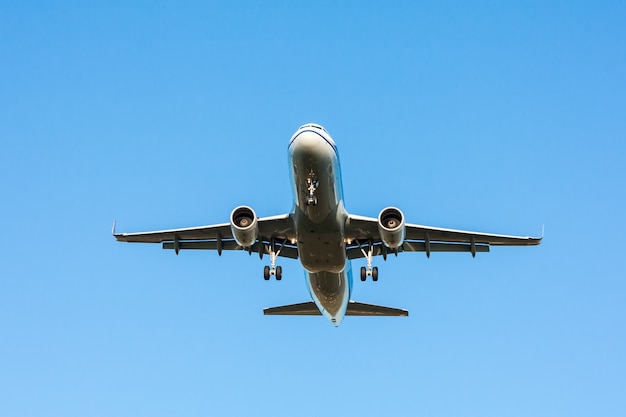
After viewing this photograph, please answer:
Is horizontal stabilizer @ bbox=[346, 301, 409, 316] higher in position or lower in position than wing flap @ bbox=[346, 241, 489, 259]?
lower

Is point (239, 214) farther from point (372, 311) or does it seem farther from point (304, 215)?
point (372, 311)

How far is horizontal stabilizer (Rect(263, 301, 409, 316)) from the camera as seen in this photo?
Result: 136 ft

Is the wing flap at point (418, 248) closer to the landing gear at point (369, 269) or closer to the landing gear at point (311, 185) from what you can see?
the landing gear at point (369, 269)

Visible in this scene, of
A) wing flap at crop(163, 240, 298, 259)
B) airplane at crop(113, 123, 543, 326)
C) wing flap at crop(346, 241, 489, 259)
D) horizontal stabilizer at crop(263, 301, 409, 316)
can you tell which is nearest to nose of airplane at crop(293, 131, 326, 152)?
airplane at crop(113, 123, 543, 326)

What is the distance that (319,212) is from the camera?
Answer: 111 ft

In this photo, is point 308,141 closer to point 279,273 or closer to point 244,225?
point 244,225

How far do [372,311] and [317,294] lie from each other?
4.48m

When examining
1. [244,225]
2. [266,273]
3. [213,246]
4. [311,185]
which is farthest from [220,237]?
[311,185]

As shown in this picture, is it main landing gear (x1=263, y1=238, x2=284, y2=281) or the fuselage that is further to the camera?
main landing gear (x1=263, y1=238, x2=284, y2=281)

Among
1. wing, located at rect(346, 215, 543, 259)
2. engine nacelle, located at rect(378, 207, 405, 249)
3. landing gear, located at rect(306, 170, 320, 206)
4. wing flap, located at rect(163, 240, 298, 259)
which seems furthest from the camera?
wing flap, located at rect(163, 240, 298, 259)

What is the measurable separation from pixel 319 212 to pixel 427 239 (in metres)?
6.42

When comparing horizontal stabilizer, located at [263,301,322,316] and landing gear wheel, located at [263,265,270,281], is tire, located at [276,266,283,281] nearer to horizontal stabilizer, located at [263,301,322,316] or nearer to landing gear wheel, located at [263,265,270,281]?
landing gear wheel, located at [263,265,270,281]

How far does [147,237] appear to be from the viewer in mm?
39750

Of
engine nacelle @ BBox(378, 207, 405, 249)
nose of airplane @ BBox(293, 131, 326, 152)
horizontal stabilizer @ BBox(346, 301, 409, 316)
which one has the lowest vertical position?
horizontal stabilizer @ BBox(346, 301, 409, 316)
